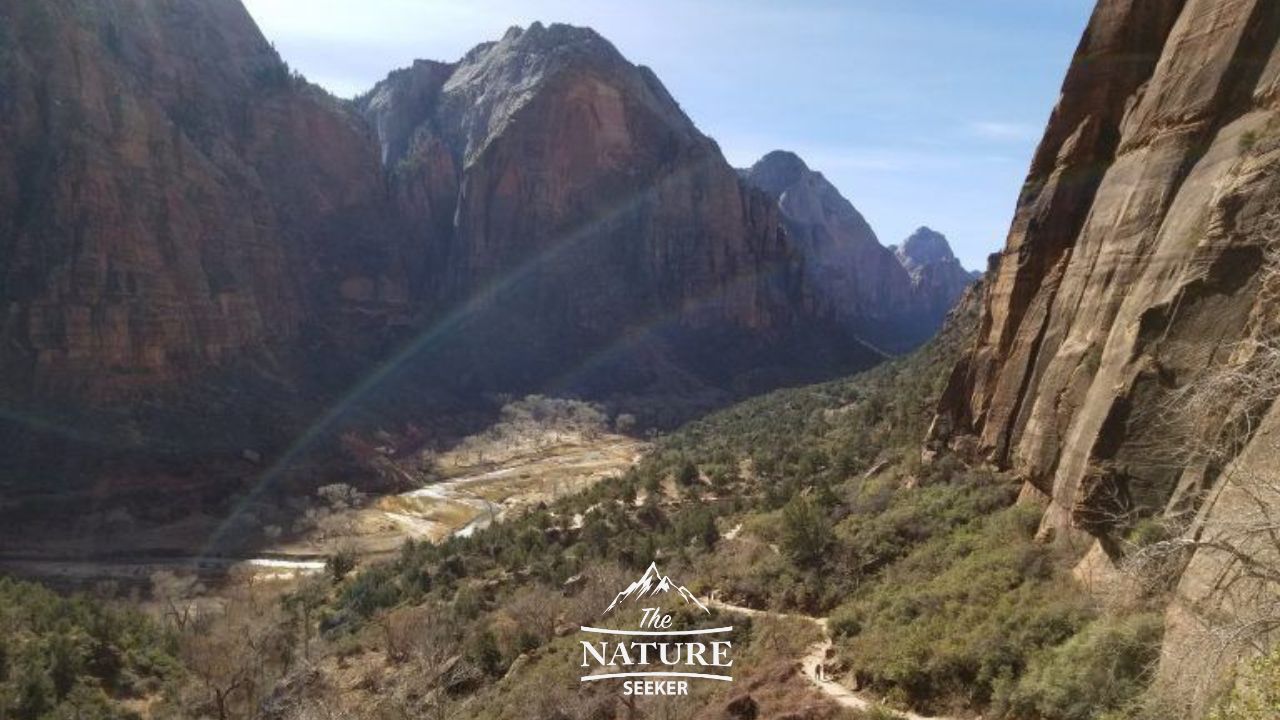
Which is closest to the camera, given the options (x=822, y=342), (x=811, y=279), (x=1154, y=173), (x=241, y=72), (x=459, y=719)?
(x=1154, y=173)

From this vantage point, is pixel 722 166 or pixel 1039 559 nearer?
pixel 1039 559

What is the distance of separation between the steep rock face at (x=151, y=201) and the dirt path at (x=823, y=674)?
78.0m

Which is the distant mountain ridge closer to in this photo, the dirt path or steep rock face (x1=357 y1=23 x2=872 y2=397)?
steep rock face (x1=357 y1=23 x2=872 y2=397)

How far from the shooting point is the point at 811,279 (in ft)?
514

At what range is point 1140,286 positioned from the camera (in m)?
16.7

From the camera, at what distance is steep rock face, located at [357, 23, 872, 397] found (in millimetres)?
137438

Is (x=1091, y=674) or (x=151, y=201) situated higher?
(x=151, y=201)

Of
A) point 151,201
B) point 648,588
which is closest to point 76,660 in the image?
point 648,588

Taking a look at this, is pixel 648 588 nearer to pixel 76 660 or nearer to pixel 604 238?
pixel 76 660

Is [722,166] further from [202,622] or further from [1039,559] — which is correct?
[1039,559]

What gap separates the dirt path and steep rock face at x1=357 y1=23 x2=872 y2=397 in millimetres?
110321

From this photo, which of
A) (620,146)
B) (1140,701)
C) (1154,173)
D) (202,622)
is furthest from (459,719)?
(620,146)

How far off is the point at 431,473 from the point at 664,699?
233 feet

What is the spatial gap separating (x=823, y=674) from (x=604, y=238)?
131 metres
